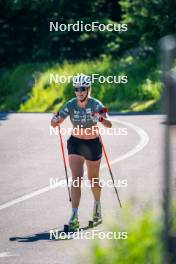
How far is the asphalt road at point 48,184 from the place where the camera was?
10719mm

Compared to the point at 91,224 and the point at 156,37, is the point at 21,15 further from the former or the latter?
the point at 91,224

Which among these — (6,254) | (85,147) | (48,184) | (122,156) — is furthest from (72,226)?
(122,156)

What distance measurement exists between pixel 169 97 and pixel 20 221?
7.36 metres

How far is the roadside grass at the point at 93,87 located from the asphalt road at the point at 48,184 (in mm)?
5036

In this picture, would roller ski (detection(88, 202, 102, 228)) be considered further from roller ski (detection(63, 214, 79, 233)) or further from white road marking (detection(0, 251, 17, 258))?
white road marking (detection(0, 251, 17, 258))

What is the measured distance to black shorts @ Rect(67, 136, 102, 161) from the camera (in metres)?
12.1

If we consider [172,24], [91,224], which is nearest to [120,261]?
[91,224]

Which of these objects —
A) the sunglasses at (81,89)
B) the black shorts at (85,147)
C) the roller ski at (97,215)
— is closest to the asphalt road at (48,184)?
the roller ski at (97,215)

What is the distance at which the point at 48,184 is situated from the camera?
615 inches

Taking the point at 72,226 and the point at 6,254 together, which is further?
the point at 72,226

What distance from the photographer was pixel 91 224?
12125 millimetres

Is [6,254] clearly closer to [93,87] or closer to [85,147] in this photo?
[85,147]

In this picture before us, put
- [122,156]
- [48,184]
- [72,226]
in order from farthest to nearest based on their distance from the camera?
[122,156] → [48,184] → [72,226]

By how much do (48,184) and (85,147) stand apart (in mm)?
3544
